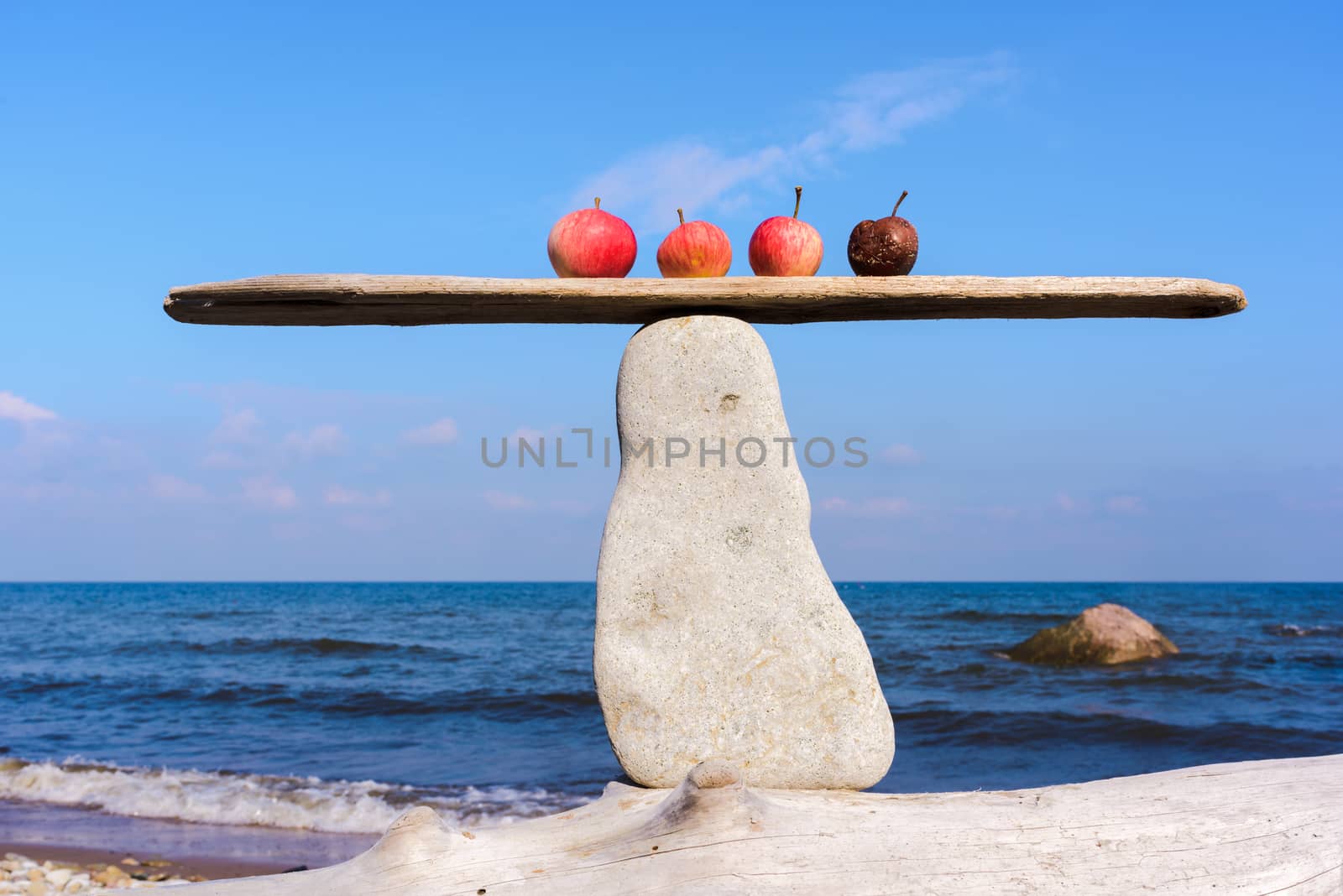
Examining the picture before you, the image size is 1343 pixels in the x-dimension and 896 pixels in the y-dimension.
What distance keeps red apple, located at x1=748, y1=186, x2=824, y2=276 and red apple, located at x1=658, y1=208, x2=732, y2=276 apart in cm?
17

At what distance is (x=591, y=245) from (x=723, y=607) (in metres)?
1.92

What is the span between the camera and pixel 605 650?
430 centimetres

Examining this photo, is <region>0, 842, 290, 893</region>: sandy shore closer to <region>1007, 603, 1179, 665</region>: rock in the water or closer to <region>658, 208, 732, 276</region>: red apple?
<region>658, 208, 732, 276</region>: red apple

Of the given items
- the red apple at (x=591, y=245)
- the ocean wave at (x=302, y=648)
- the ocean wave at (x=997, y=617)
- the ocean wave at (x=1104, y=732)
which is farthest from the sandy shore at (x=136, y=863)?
the ocean wave at (x=997, y=617)

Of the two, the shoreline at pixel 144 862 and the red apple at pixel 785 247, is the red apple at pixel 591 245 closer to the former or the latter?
the red apple at pixel 785 247

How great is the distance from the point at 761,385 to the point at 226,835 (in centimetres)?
627

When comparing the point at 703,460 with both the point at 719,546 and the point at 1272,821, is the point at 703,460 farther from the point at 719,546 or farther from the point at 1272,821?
the point at 1272,821

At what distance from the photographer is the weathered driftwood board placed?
3354 mm

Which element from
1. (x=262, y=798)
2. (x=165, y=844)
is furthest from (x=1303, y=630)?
(x=165, y=844)

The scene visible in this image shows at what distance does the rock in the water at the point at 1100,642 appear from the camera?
14.9m

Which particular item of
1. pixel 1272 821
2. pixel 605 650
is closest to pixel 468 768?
pixel 605 650

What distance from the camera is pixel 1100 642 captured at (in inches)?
589

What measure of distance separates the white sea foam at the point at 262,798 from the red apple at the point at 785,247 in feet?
17.9

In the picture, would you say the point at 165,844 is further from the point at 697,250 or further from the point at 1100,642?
the point at 1100,642
